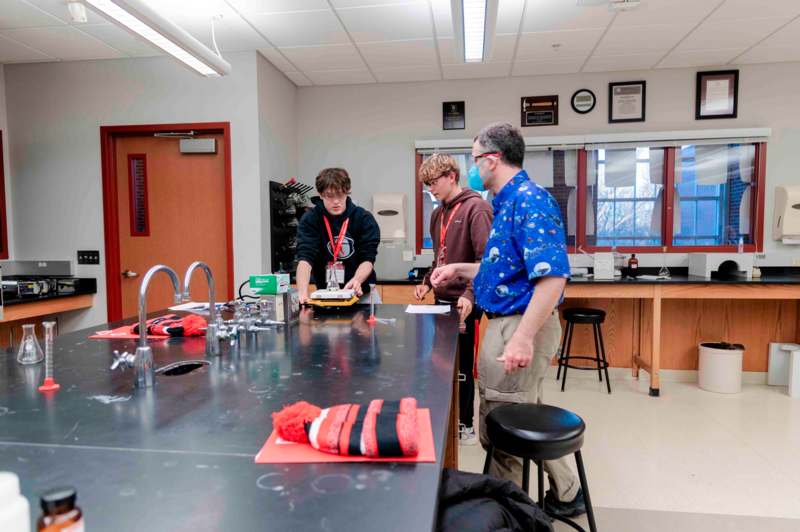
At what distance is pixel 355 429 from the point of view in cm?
86

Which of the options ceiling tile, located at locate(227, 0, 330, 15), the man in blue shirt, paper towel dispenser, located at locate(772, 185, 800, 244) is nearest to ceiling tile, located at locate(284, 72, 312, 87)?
ceiling tile, located at locate(227, 0, 330, 15)

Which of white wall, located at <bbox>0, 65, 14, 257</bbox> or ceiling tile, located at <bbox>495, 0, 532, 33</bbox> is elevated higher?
ceiling tile, located at <bbox>495, 0, 532, 33</bbox>

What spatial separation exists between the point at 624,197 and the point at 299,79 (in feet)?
10.3

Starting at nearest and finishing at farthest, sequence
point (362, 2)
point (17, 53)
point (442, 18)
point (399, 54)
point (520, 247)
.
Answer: point (520, 247)
point (362, 2)
point (442, 18)
point (17, 53)
point (399, 54)

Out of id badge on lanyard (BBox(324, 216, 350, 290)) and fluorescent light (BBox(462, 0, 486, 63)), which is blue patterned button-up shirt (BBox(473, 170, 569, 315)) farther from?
fluorescent light (BBox(462, 0, 486, 63))

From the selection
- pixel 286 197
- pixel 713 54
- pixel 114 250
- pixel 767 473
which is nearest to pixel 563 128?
pixel 713 54

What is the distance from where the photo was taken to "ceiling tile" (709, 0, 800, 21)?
2.97 m

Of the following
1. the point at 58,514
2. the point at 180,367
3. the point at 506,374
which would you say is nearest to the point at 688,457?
the point at 506,374

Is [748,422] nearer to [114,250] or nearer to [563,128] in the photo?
[563,128]

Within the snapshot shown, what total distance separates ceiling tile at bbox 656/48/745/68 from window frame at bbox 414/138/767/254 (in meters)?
0.63

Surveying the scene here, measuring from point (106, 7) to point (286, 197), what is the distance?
205 centimetres

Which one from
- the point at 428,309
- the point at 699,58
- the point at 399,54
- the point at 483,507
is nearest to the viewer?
the point at 483,507

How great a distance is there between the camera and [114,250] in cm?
400

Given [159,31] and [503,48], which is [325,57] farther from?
[159,31]
